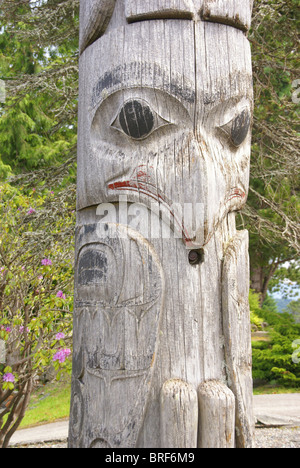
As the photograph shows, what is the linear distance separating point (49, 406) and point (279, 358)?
4.63 meters

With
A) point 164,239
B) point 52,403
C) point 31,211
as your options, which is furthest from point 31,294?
point 52,403

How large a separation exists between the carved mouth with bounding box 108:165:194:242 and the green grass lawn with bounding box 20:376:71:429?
584 centimetres

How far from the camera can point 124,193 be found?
226cm

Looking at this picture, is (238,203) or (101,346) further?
(238,203)

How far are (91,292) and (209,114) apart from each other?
3.54 ft

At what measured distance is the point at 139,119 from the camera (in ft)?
7.34

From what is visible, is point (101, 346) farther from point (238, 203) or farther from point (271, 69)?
point (271, 69)

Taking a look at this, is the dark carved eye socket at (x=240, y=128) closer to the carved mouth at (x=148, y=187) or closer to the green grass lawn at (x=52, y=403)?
the carved mouth at (x=148, y=187)

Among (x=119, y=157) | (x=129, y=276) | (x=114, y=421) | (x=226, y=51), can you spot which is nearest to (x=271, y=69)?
(x=226, y=51)

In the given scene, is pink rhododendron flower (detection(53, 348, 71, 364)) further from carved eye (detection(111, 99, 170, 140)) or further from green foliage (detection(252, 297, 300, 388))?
green foliage (detection(252, 297, 300, 388))

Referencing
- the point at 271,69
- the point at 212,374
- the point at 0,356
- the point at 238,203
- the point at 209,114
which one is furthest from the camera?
the point at 271,69

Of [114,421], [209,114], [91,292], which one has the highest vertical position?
[209,114]
